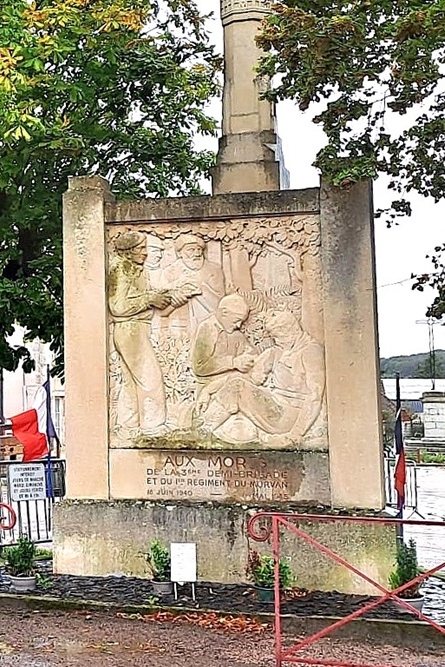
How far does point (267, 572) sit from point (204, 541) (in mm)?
1179

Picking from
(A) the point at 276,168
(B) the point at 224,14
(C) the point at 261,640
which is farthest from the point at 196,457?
(B) the point at 224,14

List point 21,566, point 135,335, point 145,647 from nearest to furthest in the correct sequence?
point 145,647 → point 21,566 → point 135,335

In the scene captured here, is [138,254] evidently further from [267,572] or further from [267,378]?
[267,572]

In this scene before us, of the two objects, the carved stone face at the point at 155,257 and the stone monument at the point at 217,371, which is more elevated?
the carved stone face at the point at 155,257

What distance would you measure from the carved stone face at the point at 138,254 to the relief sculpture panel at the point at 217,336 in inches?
0.5

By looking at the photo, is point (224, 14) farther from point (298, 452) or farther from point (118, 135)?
point (298, 452)

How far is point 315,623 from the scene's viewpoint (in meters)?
7.91

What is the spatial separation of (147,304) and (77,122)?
3335mm

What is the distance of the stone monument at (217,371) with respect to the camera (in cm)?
952

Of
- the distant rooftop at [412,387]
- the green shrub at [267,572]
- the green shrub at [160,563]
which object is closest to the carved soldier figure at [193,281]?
the green shrub at [160,563]

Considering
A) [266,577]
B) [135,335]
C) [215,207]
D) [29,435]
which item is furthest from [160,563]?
[29,435]

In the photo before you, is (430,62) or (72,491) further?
(72,491)

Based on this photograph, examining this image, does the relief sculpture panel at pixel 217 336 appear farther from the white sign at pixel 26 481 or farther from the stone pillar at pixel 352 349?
the white sign at pixel 26 481

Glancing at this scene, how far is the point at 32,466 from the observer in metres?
11.8
